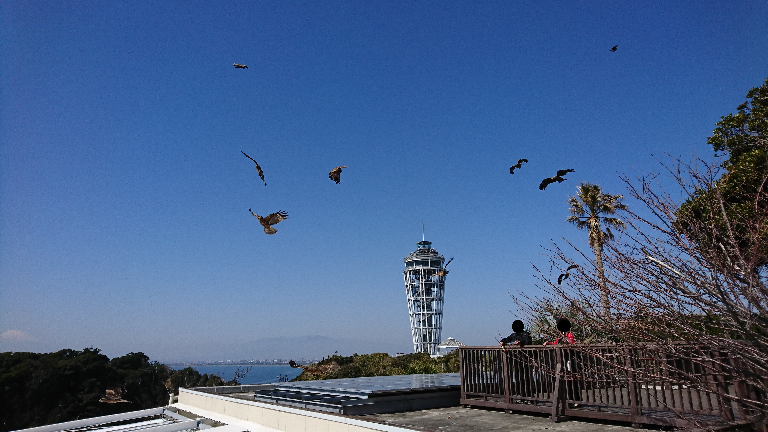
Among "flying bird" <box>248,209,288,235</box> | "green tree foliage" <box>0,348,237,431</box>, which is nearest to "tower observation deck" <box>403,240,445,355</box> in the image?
"green tree foliage" <box>0,348,237,431</box>

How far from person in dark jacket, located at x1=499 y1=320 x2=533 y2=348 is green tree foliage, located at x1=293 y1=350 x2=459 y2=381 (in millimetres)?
12539

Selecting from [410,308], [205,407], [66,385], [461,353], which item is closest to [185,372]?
[66,385]

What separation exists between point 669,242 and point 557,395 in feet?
14.4

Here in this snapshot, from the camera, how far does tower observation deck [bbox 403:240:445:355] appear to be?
98.8 m

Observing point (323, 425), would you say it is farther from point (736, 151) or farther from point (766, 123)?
point (736, 151)

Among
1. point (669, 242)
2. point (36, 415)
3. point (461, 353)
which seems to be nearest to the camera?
point (669, 242)

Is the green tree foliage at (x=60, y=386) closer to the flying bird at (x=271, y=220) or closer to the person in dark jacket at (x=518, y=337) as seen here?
the flying bird at (x=271, y=220)

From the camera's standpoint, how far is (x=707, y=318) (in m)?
4.32

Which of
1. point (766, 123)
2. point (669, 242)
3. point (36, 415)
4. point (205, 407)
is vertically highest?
point (766, 123)

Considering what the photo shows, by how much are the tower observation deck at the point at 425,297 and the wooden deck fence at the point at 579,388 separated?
88.7m

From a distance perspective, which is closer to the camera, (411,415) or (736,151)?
(411,415)

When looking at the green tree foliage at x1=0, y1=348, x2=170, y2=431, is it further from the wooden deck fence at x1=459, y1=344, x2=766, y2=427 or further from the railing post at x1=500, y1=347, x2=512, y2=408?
the railing post at x1=500, y1=347, x2=512, y2=408

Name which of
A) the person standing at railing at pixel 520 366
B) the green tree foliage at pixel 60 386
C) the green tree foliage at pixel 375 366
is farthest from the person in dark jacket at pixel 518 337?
the green tree foliage at pixel 60 386

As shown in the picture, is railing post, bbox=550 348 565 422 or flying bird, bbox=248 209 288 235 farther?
flying bird, bbox=248 209 288 235
